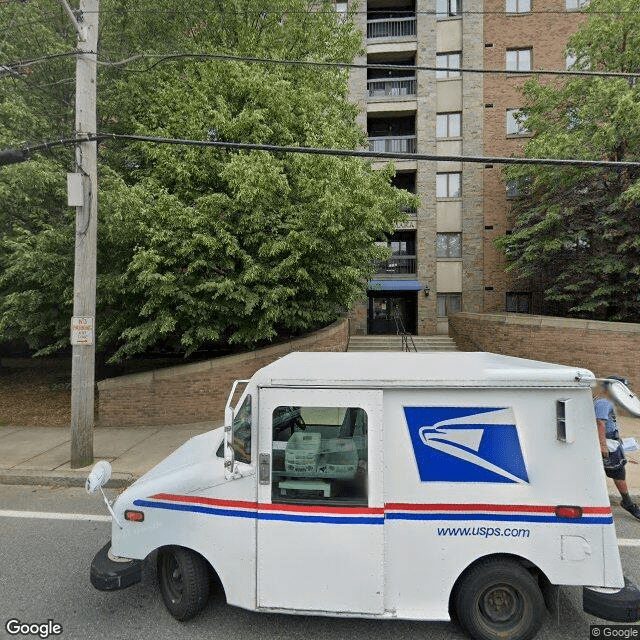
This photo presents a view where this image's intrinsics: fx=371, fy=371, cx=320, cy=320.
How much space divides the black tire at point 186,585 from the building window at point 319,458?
0.87 metres

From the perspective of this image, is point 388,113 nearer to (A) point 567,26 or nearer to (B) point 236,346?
(A) point 567,26

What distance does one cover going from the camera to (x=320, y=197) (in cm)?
780

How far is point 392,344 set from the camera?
1477 centimetres

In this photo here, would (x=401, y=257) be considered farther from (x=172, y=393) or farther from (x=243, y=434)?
(x=243, y=434)

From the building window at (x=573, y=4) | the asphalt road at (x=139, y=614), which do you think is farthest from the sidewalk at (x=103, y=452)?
the building window at (x=573, y=4)

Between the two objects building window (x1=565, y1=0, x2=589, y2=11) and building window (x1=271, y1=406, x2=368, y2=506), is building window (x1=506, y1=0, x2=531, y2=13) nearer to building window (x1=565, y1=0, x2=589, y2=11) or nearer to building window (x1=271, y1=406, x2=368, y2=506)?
building window (x1=565, y1=0, x2=589, y2=11)

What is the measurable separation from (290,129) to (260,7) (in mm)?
4041

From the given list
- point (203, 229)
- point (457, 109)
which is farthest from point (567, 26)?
point (203, 229)

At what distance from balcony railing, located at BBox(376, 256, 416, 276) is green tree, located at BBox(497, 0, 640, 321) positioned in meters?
5.90

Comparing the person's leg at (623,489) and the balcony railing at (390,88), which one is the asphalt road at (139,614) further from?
the balcony railing at (390,88)

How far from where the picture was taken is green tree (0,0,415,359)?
7.45 meters

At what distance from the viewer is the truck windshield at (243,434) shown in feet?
9.05

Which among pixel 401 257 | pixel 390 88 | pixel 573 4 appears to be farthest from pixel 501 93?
pixel 401 257

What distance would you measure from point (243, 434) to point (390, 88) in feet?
70.7
